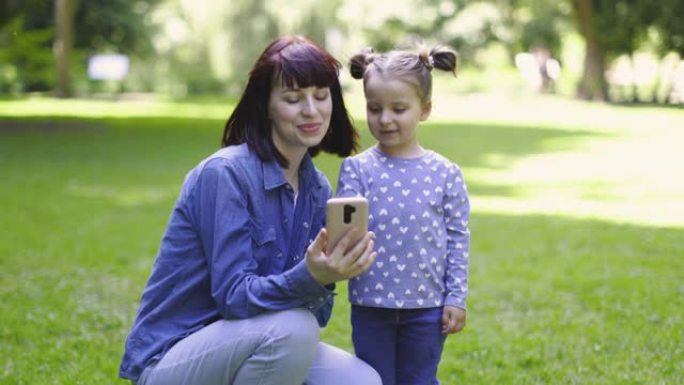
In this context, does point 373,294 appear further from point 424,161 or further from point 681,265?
point 681,265

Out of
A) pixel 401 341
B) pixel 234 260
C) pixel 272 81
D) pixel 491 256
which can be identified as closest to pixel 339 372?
pixel 401 341

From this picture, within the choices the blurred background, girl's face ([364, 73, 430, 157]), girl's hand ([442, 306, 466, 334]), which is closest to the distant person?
girl's face ([364, 73, 430, 157])

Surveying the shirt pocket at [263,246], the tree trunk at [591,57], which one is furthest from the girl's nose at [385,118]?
the tree trunk at [591,57]

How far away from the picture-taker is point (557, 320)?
5352 mm

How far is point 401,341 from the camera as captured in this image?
3242 mm

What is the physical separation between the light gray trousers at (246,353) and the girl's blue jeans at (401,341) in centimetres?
40

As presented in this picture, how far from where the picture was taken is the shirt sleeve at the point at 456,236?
3188 mm

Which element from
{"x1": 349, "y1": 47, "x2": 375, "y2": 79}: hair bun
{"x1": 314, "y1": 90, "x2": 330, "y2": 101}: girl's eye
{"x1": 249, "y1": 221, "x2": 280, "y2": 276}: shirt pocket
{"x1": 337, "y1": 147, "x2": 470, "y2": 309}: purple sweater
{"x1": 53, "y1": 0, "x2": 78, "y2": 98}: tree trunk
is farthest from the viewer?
{"x1": 53, "y1": 0, "x2": 78, "y2": 98}: tree trunk

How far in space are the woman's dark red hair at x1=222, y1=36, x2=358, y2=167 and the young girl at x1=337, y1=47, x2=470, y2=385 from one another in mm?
209

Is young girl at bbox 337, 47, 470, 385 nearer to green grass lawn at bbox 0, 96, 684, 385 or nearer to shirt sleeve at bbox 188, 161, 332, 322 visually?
shirt sleeve at bbox 188, 161, 332, 322

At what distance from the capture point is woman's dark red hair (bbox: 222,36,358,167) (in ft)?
9.57

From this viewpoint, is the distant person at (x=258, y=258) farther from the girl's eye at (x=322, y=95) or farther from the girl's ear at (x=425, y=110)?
the girl's ear at (x=425, y=110)

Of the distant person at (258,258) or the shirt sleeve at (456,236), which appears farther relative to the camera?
the shirt sleeve at (456,236)

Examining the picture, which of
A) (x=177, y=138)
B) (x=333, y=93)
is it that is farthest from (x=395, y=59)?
(x=177, y=138)
